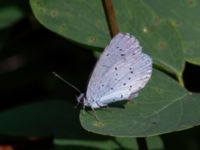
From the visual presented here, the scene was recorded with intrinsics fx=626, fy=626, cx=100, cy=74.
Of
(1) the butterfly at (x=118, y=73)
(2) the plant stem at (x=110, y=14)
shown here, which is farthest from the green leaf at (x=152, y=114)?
(2) the plant stem at (x=110, y=14)

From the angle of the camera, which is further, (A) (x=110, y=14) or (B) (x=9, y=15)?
(B) (x=9, y=15)

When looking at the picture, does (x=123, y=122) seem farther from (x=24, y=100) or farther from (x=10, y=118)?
(x=24, y=100)

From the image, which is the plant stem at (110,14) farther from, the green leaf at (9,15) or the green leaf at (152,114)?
the green leaf at (9,15)

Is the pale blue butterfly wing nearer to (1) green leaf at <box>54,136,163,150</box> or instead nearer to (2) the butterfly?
(2) the butterfly

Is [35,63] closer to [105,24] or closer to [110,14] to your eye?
[105,24]

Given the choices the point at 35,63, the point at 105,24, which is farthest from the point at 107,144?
the point at 35,63

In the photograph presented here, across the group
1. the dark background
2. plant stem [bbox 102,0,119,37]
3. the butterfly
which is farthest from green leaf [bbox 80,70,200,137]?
the dark background
